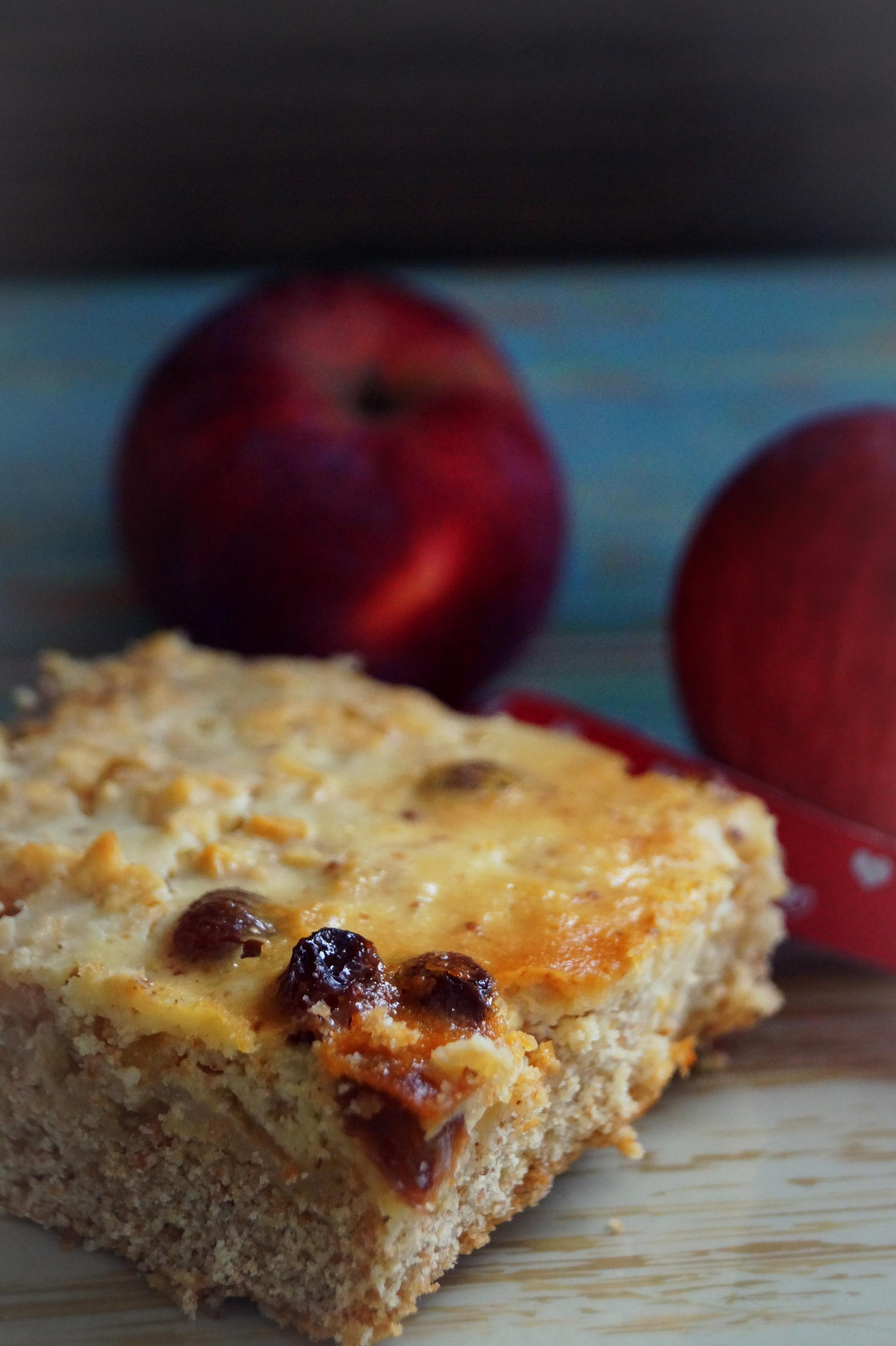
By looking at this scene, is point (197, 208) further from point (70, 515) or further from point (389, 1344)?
point (389, 1344)

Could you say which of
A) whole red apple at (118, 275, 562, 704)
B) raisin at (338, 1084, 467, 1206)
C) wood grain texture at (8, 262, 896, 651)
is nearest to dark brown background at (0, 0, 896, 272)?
wood grain texture at (8, 262, 896, 651)

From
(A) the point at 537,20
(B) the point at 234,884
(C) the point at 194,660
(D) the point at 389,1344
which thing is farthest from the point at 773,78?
(D) the point at 389,1344

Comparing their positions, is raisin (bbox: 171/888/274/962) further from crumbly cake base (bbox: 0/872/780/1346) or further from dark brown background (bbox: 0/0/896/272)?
dark brown background (bbox: 0/0/896/272)

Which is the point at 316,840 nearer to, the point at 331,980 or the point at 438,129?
the point at 331,980

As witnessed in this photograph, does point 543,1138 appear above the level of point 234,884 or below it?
below

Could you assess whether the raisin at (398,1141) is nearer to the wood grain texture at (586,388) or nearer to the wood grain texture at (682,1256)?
the wood grain texture at (682,1256)

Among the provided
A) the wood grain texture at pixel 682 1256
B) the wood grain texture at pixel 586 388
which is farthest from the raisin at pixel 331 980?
the wood grain texture at pixel 586 388
